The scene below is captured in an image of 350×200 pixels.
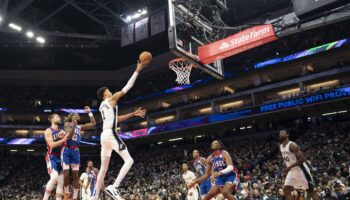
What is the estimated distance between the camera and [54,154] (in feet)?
27.6

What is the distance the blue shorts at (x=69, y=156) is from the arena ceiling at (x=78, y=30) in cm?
1929

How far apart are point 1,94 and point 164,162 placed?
22.6 meters

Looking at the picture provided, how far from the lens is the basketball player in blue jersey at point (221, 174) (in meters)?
8.52

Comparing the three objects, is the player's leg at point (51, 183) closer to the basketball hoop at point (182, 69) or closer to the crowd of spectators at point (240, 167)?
the crowd of spectators at point (240, 167)

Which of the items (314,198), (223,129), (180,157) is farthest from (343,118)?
(314,198)

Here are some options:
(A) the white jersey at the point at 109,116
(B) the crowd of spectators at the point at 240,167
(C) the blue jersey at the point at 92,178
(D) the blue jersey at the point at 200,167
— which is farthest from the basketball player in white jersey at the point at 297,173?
(C) the blue jersey at the point at 92,178

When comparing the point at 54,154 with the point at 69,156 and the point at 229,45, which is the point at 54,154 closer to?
the point at 69,156

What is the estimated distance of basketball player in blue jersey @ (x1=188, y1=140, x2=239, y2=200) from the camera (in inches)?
336

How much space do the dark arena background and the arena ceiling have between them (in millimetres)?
125

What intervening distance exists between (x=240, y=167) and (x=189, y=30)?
47.1 feet

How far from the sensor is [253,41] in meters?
13.0

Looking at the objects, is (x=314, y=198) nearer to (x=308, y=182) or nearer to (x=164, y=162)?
(x=308, y=182)

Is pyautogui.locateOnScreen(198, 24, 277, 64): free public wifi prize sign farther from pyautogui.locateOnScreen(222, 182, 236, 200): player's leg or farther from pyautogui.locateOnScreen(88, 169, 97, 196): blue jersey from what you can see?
pyautogui.locateOnScreen(222, 182, 236, 200): player's leg

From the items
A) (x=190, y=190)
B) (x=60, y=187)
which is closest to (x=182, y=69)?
(x=190, y=190)
